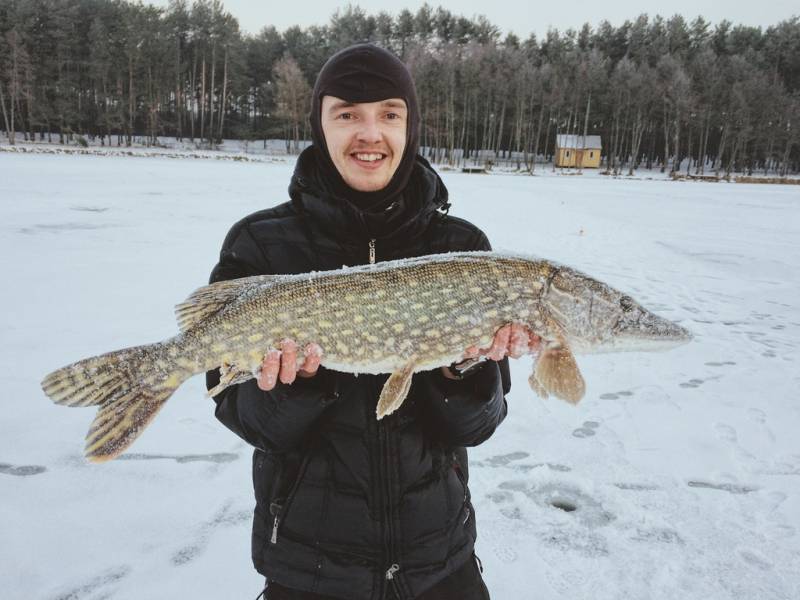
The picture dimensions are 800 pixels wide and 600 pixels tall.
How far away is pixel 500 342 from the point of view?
1.75 m

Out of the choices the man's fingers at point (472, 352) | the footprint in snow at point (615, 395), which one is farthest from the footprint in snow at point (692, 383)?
the man's fingers at point (472, 352)

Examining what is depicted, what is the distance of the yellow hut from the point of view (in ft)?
143

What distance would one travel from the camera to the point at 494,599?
80.4 inches

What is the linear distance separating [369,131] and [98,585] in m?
1.97

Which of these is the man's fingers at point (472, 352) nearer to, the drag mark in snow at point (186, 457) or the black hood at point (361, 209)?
the black hood at point (361, 209)

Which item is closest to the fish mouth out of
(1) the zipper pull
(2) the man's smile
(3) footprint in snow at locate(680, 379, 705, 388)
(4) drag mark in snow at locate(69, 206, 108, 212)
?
(2) the man's smile

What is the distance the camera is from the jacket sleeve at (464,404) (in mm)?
1609

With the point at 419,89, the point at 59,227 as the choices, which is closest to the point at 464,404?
the point at 59,227

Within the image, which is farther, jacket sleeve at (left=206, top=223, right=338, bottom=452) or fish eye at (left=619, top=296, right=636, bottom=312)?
fish eye at (left=619, top=296, right=636, bottom=312)

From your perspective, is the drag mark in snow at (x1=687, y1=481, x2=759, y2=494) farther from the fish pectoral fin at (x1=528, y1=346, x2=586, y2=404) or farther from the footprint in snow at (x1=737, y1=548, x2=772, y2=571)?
the fish pectoral fin at (x1=528, y1=346, x2=586, y2=404)

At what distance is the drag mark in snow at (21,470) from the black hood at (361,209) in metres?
2.00

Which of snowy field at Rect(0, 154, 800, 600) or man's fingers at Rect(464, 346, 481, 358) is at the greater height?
man's fingers at Rect(464, 346, 481, 358)

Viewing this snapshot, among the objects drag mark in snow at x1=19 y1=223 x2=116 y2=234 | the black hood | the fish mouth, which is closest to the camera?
the black hood

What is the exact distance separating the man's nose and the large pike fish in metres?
0.43
